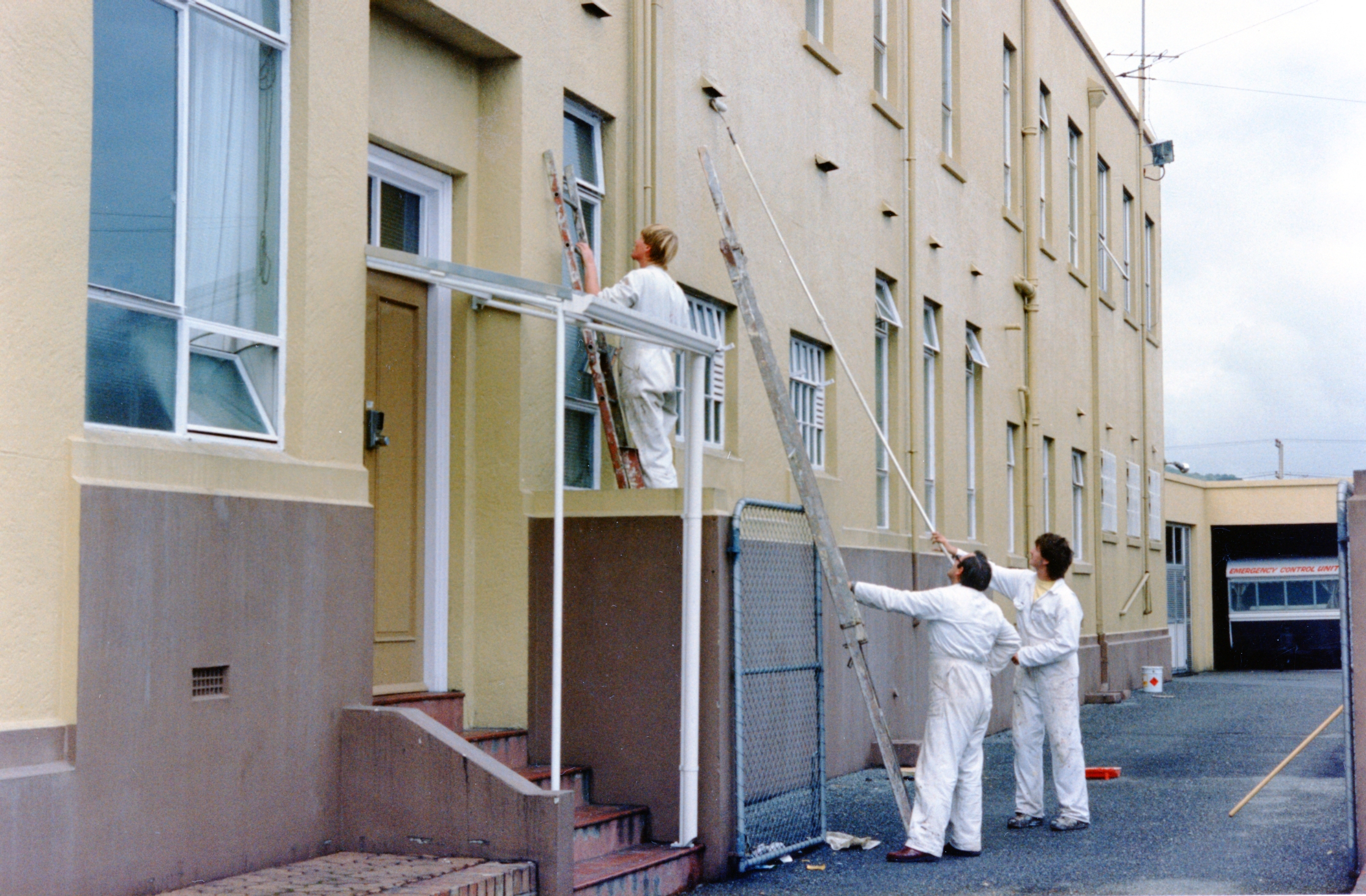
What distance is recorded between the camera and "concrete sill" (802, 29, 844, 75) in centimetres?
1304

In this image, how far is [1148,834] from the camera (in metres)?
9.95

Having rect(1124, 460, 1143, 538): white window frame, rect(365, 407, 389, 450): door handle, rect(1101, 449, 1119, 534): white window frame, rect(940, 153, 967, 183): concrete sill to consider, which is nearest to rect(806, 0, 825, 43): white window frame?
rect(940, 153, 967, 183): concrete sill

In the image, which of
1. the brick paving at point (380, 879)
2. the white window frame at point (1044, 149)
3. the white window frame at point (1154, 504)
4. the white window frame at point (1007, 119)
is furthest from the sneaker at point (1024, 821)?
the white window frame at point (1154, 504)

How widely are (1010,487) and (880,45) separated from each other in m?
6.25

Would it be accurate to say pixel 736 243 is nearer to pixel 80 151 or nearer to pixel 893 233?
pixel 80 151

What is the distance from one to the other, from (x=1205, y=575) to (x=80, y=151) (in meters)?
33.0

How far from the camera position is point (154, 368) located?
6387 millimetres

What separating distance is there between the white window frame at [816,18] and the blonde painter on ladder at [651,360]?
504cm

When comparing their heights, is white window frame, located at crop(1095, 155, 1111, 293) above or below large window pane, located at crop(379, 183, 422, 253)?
above

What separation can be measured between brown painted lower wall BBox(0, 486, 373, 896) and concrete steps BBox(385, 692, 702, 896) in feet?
3.07

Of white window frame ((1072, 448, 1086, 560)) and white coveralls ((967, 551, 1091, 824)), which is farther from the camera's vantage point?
white window frame ((1072, 448, 1086, 560))

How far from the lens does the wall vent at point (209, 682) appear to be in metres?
Answer: 6.30

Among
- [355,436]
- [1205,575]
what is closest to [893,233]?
[355,436]

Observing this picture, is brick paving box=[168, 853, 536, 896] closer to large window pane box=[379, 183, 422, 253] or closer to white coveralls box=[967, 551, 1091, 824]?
large window pane box=[379, 183, 422, 253]
